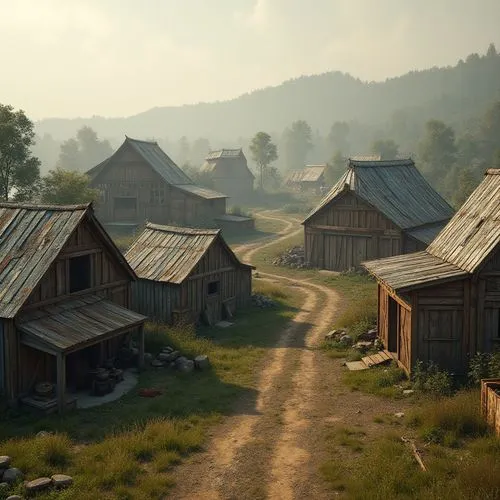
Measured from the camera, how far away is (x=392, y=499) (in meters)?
13.1

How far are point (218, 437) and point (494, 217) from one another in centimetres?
1340

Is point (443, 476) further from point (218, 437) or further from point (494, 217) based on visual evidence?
point (494, 217)

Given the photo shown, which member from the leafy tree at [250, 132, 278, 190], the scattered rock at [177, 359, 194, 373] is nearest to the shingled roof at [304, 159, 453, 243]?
the scattered rock at [177, 359, 194, 373]

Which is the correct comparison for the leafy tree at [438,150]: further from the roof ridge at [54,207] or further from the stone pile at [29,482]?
the stone pile at [29,482]

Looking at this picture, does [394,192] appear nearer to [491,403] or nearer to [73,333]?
[491,403]

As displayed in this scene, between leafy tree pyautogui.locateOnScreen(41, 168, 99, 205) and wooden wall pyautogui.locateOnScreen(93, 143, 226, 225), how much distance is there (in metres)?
15.7

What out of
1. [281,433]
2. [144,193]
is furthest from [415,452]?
[144,193]

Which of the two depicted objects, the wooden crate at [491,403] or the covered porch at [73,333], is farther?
the covered porch at [73,333]

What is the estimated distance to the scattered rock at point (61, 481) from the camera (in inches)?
555

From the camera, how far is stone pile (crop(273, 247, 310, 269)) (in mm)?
49062

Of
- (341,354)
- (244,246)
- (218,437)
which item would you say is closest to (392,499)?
(218,437)

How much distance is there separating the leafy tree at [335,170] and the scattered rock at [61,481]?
105196 millimetres

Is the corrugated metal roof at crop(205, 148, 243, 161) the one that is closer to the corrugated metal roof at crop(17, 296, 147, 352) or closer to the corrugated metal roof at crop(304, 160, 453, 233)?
the corrugated metal roof at crop(304, 160, 453, 233)

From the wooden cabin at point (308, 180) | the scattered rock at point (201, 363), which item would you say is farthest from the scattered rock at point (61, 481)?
the wooden cabin at point (308, 180)
